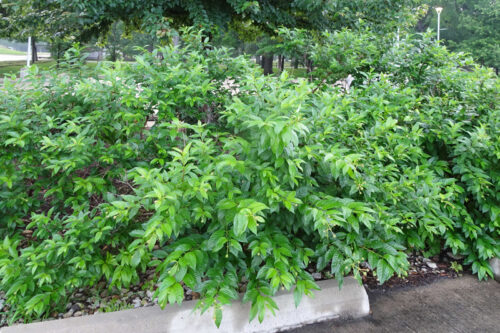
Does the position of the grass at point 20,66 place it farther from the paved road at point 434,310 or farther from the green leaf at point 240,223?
the paved road at point 434,310

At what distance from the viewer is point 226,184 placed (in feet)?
6.73

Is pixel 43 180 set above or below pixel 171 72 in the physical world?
below

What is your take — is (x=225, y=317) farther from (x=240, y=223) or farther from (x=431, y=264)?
(x=431, y=264)

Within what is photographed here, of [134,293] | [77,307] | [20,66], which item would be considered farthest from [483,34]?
[20,66]

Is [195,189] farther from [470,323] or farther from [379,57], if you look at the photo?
[379,57]

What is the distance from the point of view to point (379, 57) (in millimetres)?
3949

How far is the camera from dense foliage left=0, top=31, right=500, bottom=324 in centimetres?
195

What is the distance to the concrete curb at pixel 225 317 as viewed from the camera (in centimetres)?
204

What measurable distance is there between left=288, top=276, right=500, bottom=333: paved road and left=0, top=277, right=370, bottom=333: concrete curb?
0.28 ft

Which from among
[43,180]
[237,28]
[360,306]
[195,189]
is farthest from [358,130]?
[237,28]

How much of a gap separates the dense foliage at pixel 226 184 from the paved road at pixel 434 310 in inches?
10.4

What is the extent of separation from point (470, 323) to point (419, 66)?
2685 millimetres

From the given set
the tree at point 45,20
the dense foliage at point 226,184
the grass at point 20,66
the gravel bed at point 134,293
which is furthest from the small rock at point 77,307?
the tree at point 45,20

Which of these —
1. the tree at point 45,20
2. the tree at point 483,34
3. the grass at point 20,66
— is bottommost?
the grass at point 20,66
